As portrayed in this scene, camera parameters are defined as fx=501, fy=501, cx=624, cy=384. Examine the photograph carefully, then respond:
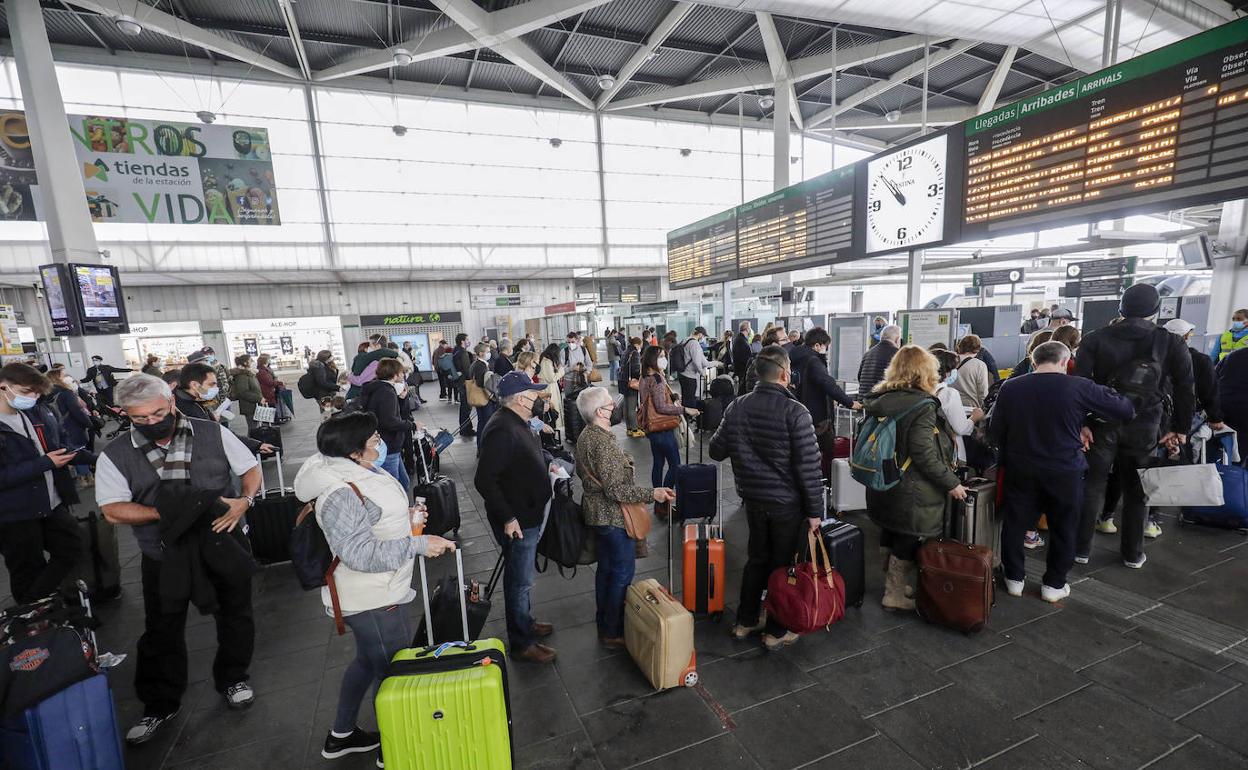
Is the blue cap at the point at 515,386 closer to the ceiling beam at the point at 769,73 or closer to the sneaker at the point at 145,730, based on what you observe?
the sneaker at the point at 145,730

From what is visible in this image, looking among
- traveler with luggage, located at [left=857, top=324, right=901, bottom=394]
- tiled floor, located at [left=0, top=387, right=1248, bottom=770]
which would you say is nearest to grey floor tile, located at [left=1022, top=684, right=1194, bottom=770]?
tiled floor, located at [left=0, top=387, right=1248, bottom=770]

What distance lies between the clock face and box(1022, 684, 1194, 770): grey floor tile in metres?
5.47

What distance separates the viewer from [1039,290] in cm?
2727

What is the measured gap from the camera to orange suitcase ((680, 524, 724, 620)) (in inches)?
125

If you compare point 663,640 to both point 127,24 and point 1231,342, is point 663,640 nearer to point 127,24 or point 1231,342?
point 1231,342

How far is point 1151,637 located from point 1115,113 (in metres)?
4.67

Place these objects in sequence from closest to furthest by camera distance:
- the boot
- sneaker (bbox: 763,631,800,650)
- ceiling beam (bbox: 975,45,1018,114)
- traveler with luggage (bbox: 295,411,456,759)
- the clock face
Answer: traveler with luggage (bbox: 295,411,456,759), sneaker (bbox: 763,631,800,650), the boot, the clock face, ceiling beam (bbox: 975,45,1018,114)

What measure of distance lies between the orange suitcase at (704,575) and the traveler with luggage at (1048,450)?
6.45 feet

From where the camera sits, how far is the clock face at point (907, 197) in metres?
6.33

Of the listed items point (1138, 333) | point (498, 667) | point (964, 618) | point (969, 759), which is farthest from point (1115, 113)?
point (498, 667)

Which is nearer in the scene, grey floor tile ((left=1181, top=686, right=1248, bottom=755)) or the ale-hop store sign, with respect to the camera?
grey floor tile ((left=1181, top=686, right=1248, bottom=755))

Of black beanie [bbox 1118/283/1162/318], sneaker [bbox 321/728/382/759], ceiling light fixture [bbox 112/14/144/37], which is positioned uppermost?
ceiling light fixture [bbox 112/14/144/37]

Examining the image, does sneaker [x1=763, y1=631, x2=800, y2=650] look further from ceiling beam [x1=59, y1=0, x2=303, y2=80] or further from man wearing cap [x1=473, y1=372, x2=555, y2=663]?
ceiling beam [x1=59, y1=0, x2=303, y2=80]

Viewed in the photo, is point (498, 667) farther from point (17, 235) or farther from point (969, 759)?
point (17, 235)
